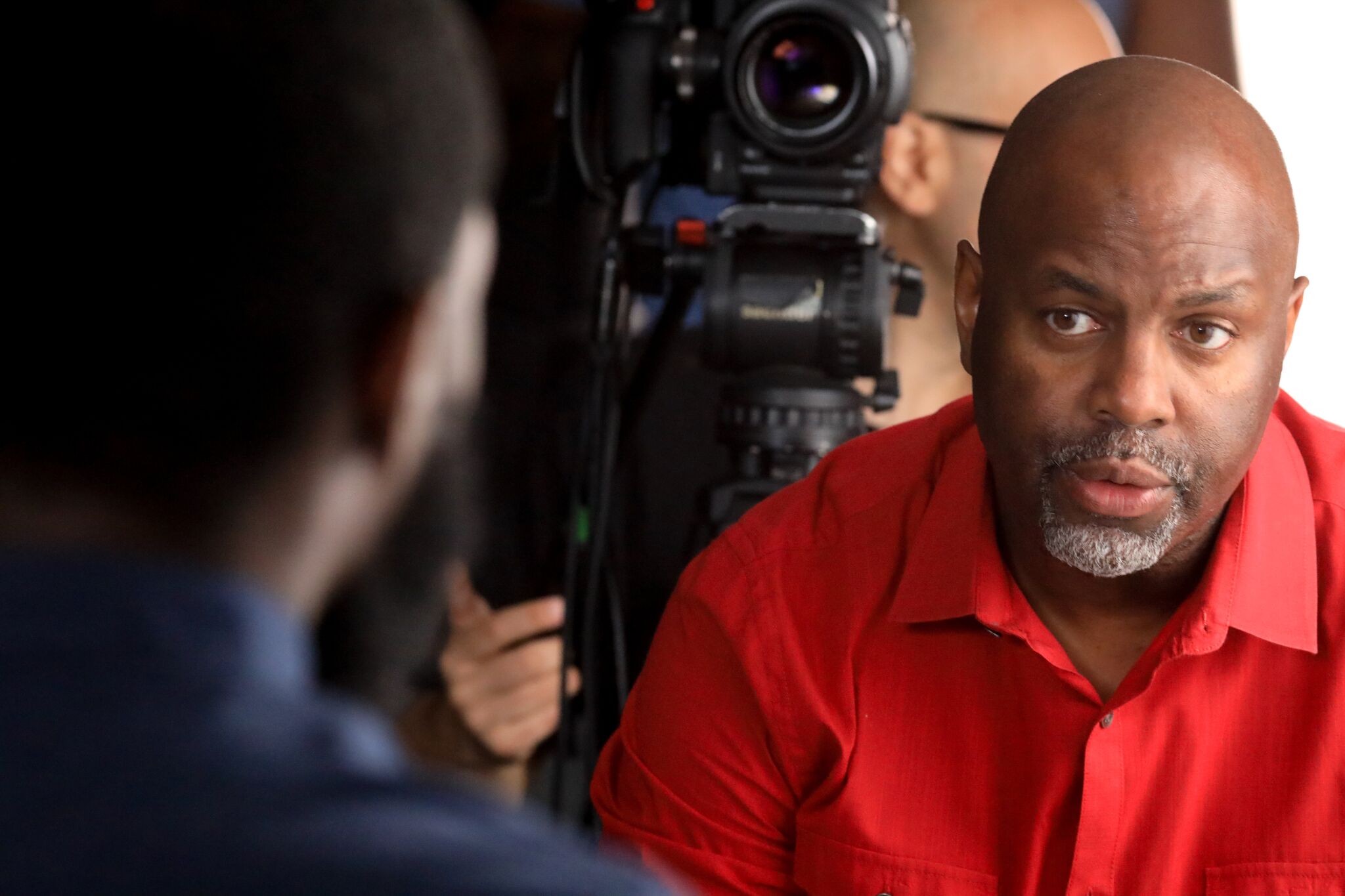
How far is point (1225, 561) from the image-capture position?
3.53ft

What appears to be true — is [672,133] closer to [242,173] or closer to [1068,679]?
[1068,679]

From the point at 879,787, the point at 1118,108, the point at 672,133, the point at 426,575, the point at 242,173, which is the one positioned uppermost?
the point at 672,133

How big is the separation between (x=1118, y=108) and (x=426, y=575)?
711mm

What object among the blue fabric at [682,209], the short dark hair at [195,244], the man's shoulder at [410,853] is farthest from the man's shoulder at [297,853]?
the blue fabric at [682,209]

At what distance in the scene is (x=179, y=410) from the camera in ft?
1.55

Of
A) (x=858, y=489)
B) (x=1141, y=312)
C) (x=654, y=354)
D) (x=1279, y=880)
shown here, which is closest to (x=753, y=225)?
(x=654, y=354)

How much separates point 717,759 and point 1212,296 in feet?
1.64

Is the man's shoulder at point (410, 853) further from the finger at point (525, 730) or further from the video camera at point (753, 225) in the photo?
the finger at point (525, 730)

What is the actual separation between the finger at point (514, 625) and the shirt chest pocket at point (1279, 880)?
0.67 meters

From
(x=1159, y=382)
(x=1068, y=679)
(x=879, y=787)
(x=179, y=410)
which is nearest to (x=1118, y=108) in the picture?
(x=1159, y=382)

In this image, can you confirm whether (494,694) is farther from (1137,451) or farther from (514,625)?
(1137,451)

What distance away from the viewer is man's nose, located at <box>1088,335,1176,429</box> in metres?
1.03

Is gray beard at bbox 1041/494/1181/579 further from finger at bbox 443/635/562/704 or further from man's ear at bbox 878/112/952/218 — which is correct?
man's ear at bbox 878/112/952/218

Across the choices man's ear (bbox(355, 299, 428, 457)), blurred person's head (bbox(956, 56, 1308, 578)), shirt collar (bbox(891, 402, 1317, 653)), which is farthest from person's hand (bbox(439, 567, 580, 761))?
man's ear (bbox(355, 299, 428, 457))
